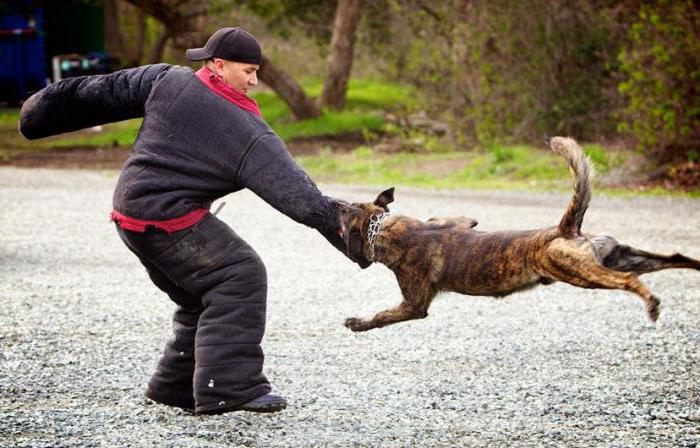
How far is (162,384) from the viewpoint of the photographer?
5.55 meters

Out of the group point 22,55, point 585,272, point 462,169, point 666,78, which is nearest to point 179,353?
point 585,272

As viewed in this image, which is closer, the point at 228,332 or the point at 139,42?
the point at 228,332

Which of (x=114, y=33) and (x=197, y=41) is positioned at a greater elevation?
(x=197, y=41)

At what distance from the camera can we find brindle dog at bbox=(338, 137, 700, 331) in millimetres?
4789

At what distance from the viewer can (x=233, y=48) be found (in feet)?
16.5

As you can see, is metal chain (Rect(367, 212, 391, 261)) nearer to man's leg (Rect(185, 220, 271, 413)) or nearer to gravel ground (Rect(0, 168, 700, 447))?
man's leg (Rect(185, 220, 271, 413))

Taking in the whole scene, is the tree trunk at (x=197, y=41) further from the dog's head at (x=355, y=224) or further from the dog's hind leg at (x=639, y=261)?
the dog's hind leg at (x=639, y=261)

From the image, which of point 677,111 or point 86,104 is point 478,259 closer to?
point 86,104

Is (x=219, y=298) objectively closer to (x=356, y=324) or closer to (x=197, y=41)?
(x=356, y=324)

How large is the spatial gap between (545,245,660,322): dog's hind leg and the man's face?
170 cm

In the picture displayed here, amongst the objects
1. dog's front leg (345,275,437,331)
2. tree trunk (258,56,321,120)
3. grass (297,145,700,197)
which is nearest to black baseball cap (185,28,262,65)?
dog's front leg (345,275,437,331)

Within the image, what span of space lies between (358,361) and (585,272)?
7.88ft

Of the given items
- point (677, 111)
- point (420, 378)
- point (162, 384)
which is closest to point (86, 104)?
point (162, 384)

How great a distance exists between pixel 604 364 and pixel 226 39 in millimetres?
3372
